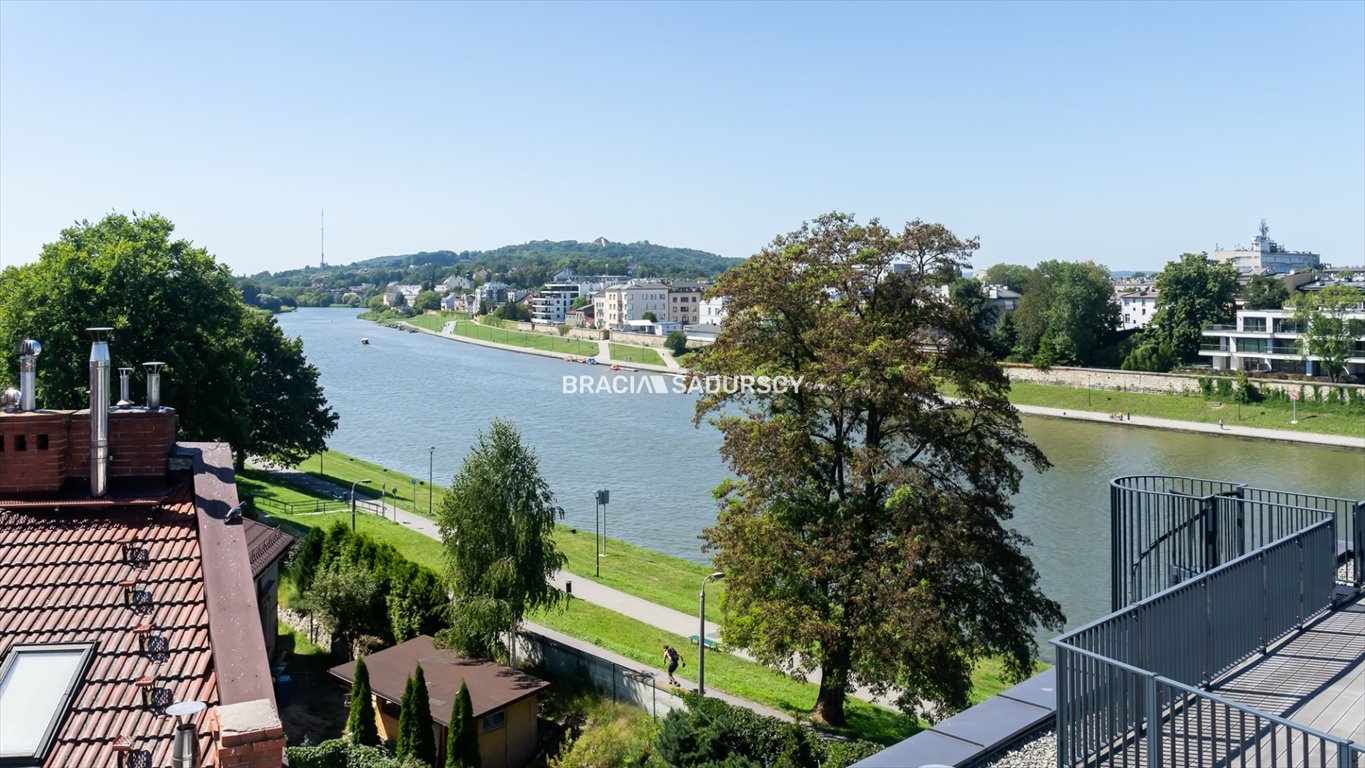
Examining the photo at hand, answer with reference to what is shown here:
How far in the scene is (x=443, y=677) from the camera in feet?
59.8

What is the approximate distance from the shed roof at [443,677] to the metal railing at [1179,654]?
39.8 feet

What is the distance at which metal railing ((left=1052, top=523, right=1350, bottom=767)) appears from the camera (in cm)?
556

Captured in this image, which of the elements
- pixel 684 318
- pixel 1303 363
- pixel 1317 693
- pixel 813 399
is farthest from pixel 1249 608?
pixel 684 318

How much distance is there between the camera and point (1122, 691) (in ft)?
19.2

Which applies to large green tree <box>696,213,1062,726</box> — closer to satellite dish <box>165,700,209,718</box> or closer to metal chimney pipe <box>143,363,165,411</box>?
metal chimney pipe <box>143,363,165,411</box>

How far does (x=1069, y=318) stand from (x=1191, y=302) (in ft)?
27.8

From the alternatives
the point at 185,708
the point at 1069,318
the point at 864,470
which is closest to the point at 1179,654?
the point at 185,708

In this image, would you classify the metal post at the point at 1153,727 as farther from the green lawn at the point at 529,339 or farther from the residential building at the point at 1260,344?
the green lawn at the point at 529,339

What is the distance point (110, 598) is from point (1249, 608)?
7.67 meters

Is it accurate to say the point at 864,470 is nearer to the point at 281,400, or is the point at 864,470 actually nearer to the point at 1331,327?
the point at 281,400

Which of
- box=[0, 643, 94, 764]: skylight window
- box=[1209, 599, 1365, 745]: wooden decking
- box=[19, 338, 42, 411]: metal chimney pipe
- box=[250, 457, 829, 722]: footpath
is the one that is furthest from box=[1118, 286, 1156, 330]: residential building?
box=[0, 643, 94, 764]: skylight window

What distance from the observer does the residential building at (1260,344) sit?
6988cm

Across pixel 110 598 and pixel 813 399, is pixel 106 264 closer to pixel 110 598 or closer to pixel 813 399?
pixel 813 399

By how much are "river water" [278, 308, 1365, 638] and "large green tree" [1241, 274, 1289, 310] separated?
20.9 m
